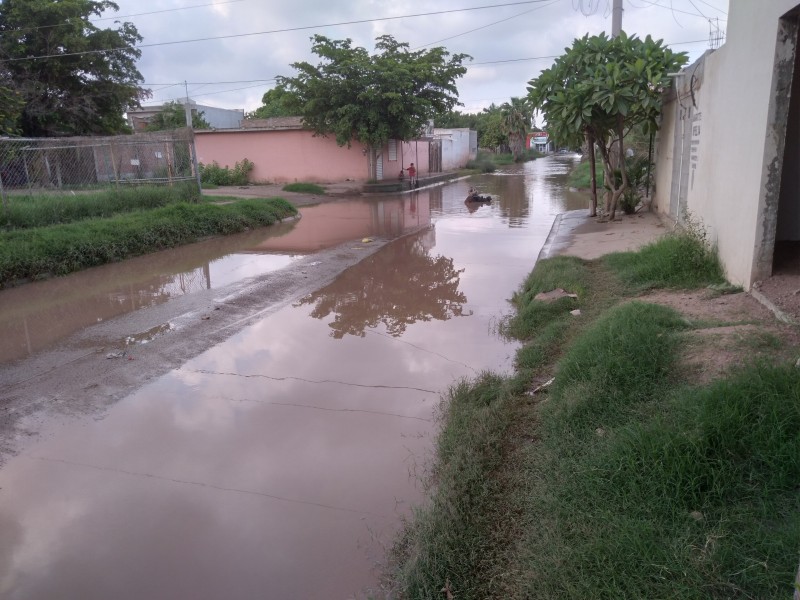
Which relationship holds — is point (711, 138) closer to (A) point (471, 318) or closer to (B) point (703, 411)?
(A) point (471, 318)

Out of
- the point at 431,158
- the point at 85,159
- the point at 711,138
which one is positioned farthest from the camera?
the point at 431,158

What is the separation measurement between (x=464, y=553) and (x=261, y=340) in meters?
4.73

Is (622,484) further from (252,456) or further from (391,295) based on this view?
(391,295)

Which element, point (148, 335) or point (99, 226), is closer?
point (148, 335)

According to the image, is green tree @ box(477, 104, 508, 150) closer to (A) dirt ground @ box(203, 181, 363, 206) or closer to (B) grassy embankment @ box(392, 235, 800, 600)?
(A) dirt ground @ box(203, 181, 363, 206)

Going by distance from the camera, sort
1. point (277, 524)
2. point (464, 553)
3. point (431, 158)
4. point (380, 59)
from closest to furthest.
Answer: point (464, 553)
point (277, 524)
point (380, 59)
point (431, 158)

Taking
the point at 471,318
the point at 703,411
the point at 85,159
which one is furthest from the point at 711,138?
the point at 85,159

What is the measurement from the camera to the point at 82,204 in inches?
521

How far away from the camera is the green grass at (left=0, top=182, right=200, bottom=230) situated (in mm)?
11766

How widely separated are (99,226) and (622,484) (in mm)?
11888

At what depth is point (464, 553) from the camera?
3254 mm

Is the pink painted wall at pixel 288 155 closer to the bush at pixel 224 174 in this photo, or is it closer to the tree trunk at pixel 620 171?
the bush at pixel 224 174

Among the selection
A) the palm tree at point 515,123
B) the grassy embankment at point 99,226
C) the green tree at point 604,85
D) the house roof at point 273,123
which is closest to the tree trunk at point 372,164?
the house roof at point 273,123

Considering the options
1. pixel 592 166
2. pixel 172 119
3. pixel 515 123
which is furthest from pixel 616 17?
pixel 515 123
